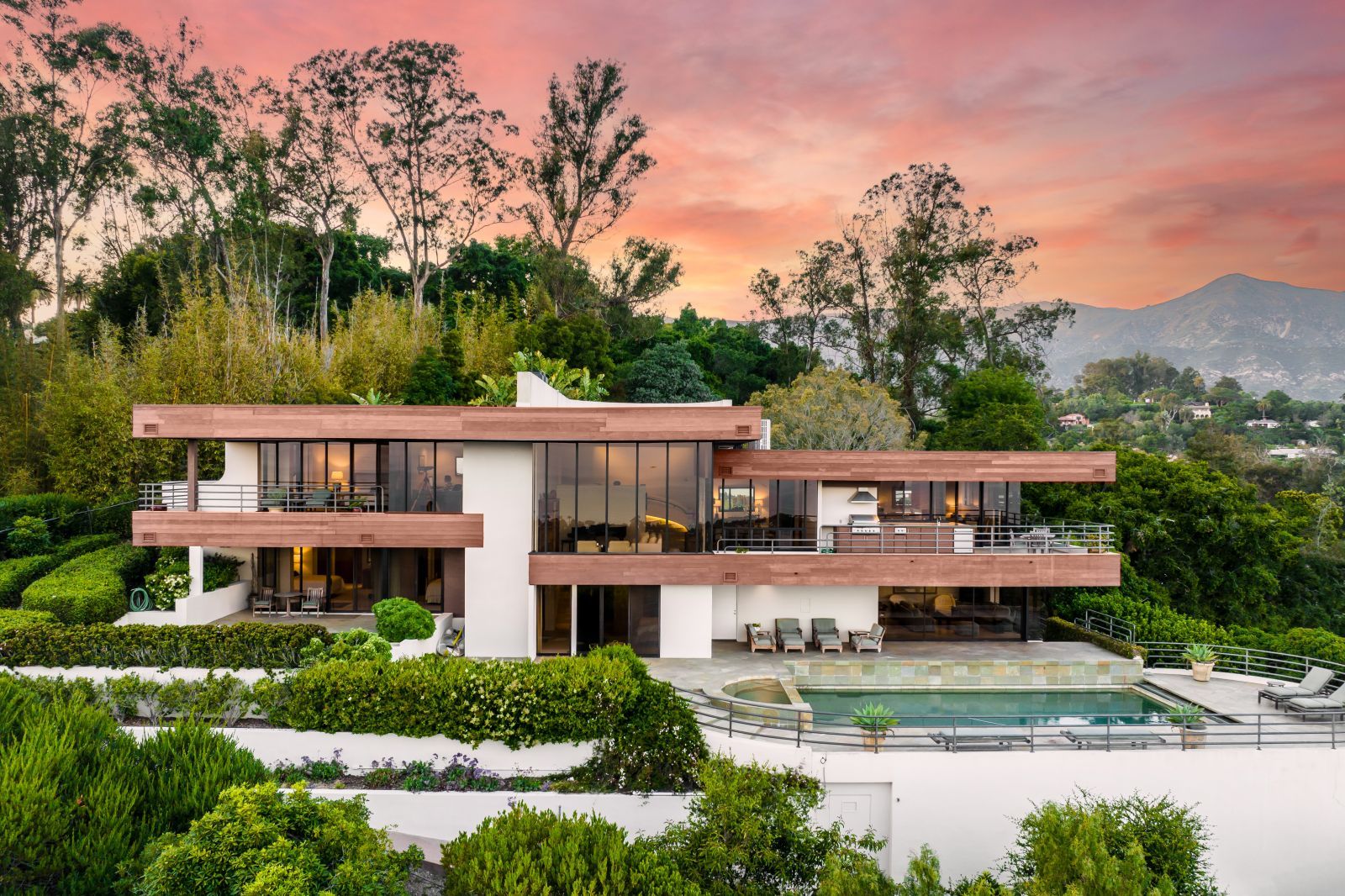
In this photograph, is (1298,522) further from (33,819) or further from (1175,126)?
(33,819)

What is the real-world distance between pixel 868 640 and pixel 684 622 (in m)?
4.89

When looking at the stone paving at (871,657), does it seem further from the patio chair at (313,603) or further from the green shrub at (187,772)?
the patio chair at (313,603)

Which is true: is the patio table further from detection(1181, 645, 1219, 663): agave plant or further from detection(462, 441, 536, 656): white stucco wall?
detection(1181, 645, 1219, 663): agave plant

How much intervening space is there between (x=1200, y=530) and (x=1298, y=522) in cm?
632

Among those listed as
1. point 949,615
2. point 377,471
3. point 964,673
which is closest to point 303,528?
point 377,471

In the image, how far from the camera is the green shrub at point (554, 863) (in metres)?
8.20

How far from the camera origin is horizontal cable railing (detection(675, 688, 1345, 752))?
12.8 m

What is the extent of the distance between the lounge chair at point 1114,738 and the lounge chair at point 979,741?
0.82 meters

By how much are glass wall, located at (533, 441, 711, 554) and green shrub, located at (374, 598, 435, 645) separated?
3.08m

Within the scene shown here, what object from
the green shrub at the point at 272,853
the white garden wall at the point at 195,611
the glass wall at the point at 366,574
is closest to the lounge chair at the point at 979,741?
the green shrub at the point at 272,853

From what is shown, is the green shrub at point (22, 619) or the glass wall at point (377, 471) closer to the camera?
the green shrub at point (22, 619)

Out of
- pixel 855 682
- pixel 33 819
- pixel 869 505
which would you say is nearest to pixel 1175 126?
pixel 869 505

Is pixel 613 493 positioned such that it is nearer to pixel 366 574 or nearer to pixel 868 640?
pixel 868 640

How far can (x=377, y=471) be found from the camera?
19.6m
